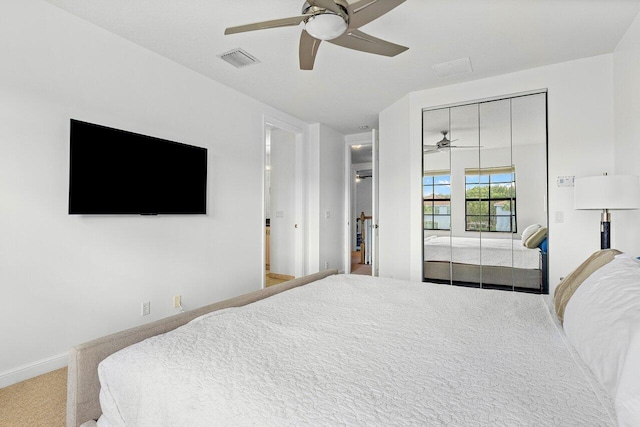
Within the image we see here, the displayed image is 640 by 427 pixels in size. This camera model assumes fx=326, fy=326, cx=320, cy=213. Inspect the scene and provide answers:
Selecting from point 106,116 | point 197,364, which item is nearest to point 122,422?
point 197,364

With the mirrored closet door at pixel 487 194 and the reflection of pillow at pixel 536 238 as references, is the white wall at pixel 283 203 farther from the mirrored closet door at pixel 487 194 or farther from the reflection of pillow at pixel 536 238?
the reflection of pillow at pixel 536 238

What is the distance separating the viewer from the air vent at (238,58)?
115 inches

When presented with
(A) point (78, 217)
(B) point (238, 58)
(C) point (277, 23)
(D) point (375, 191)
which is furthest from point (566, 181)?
(A) point (78, 217)

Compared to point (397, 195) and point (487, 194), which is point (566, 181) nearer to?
point (487, 194)

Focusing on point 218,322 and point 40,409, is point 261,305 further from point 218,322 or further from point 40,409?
point 40,409

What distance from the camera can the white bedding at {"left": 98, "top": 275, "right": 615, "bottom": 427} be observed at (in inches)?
32.3

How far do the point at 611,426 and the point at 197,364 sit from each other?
109cm

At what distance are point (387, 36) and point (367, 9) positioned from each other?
3.13 ft

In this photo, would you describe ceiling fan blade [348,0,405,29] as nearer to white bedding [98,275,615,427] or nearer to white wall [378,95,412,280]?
white bedding [98,275,615,427]

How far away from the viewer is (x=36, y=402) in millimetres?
1888

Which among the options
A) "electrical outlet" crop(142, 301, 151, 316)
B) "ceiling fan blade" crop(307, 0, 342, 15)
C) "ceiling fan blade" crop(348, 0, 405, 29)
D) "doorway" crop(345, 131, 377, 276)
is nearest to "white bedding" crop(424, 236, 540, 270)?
"doorway" crop(345, 131, 377, 276)

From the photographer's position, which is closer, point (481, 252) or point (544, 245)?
point (544, 245)

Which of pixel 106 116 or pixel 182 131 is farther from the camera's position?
pixel 182 131

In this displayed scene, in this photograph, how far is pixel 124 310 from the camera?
2.70 meters
